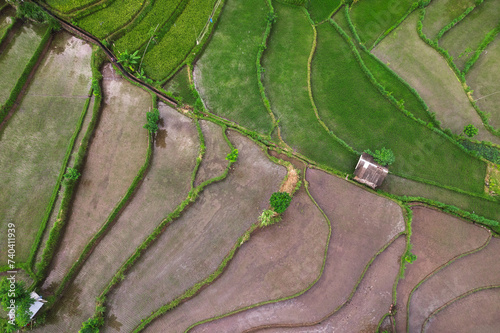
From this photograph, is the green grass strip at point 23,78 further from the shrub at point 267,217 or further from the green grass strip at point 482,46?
the green grass strip at point 482,46

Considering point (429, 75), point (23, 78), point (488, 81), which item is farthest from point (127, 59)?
point (488, 81)

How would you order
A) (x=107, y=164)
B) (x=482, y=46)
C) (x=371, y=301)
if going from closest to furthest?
(x=371, y=301)
(x=107, y=164)
(x=482, y=46)

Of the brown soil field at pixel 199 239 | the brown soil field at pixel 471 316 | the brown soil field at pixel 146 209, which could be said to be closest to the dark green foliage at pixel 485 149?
the brown soil field at pixel 471 316

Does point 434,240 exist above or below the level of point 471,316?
A: above

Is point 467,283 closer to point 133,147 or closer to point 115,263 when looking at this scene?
point 115,263

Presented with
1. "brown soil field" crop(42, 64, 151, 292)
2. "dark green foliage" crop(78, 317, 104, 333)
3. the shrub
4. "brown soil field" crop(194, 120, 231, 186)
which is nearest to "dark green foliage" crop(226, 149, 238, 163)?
"brown soil field" crop(194, 120, 231, 186)

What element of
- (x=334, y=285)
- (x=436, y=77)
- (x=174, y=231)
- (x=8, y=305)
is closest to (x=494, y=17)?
(x=436, y=77)

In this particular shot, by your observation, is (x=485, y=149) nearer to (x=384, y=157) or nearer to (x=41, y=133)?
(x=384, y=157)
